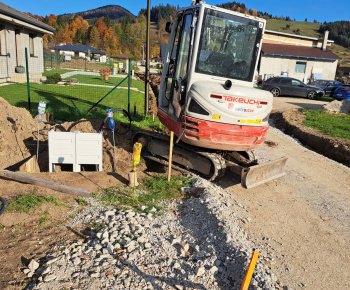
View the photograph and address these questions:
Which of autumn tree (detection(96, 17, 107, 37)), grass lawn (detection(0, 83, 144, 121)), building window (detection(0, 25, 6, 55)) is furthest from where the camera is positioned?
autumn tree (detection(96, 17, 107, 37))

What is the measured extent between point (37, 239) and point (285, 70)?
119 ft

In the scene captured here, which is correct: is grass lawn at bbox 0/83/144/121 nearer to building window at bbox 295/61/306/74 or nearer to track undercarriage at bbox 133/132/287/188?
track undercarriage at bbox 133/132/287/188

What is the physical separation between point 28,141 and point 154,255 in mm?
5534

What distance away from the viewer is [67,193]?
561 cm

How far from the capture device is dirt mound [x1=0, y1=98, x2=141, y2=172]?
7.31 meters

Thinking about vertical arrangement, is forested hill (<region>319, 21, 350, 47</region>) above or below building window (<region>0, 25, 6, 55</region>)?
above

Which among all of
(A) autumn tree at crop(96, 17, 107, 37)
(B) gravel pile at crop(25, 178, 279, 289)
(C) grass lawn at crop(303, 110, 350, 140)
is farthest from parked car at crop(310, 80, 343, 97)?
(A) autumn tree at crop(96, 17, 107, 37)

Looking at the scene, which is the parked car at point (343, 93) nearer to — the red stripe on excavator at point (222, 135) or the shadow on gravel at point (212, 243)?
the red stripe on excavator at point (222, 135)

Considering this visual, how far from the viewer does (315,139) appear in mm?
11742

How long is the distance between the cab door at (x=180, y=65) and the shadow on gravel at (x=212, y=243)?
204cm

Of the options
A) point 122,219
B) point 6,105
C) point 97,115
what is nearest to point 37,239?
point 122,219

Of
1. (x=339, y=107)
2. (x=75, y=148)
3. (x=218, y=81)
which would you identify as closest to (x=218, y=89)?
(x=218, y=81)

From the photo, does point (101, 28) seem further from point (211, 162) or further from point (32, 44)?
point (211, 162)

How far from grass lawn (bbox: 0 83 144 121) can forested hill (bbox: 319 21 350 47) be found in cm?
12940
